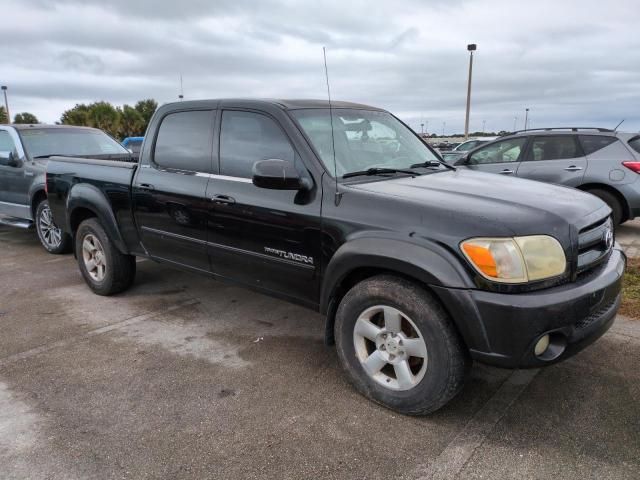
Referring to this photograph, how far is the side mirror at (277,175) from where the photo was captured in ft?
10.1

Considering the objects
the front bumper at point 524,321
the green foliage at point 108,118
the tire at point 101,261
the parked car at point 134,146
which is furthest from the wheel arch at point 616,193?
the green foliage at point 108,118

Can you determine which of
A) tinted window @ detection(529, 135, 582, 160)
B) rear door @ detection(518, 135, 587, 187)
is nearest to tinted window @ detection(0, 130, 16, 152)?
rear door @ detection(518, 135, 587, 187)

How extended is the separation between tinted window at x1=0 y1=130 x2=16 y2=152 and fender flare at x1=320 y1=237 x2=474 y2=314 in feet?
21.3

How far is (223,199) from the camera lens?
3.67 meters

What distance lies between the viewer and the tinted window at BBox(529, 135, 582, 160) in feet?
24.2

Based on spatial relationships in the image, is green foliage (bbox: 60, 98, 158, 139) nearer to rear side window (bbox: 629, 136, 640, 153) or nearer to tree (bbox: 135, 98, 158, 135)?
tree (bbox: 135, 98, 158, 135)

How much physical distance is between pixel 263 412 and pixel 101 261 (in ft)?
9.58

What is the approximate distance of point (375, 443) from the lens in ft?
8.72

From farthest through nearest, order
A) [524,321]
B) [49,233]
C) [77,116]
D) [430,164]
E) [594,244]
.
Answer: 1. [77,116]
2. [49,233]
3. [430,164]
4. [594,244]
5. [524,321]

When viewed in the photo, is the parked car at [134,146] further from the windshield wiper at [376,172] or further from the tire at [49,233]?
the windshield wiper at [376,172]

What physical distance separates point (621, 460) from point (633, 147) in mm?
5874

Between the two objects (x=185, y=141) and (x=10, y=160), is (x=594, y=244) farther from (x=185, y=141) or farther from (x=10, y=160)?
(x=10, y=160)

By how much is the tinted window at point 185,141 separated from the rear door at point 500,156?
16.8 feet

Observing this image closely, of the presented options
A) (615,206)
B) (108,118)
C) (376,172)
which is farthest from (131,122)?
(376,172)
